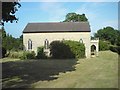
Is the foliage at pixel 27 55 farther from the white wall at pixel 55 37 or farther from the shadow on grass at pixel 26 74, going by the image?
the shadow on grass at pixel 26 74

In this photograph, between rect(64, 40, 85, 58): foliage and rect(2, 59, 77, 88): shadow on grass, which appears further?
rect(64, 40, 85, 58): foliage

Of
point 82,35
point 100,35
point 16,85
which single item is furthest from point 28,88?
point 100,35

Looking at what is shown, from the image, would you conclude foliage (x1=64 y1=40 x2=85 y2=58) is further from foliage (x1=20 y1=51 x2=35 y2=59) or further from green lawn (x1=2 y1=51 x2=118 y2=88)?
green lawn (x1=2 y1=51 x2=118 y2=88)

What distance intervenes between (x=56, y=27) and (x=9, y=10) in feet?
115

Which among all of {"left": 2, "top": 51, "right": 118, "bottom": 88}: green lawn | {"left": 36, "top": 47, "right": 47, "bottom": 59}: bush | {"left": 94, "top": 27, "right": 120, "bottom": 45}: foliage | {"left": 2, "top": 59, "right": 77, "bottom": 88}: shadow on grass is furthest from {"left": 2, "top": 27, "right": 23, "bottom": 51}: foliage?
{"left": 94, "top": 27, "right": 120, "bottom": 45}: foliage

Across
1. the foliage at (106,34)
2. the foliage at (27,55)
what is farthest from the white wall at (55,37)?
the foliage at (106,34)

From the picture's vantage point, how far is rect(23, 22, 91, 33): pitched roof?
53.7 m

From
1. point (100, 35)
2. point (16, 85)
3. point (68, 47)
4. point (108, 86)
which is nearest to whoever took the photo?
point (108, 86)

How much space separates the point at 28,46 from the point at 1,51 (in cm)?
924

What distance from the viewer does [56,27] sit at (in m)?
55.7

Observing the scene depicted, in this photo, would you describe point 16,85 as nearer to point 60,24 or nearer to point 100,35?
point 60,24

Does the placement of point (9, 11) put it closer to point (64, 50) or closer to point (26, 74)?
point (26, 74)

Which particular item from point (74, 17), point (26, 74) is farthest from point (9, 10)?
point (74, 17)

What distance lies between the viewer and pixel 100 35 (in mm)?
140625
